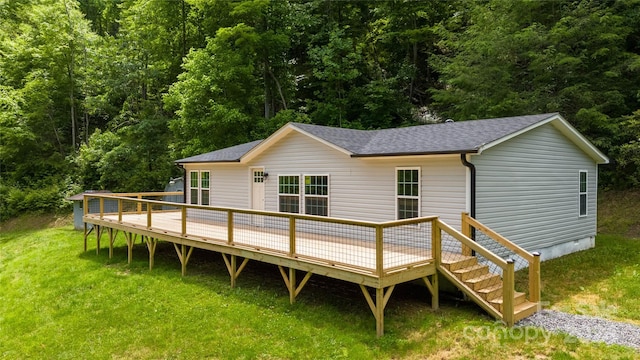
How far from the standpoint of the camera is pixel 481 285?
698cm

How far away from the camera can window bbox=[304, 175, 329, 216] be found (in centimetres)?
1051

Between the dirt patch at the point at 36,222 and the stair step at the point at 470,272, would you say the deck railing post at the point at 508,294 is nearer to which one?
the stair step at the point at 470,272

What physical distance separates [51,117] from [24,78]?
317cm

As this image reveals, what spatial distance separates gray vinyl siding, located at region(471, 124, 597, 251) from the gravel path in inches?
88.0

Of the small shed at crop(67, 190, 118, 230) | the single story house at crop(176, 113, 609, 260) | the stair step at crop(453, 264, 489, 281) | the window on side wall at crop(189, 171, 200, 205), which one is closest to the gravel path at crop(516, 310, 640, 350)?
the stair step at crop(453, 264, 489, 281)

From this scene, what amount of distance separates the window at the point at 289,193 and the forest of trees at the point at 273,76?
30.0 ft

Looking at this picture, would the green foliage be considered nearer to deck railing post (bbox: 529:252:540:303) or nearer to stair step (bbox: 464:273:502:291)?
stair step (bbox: 464:273:502:291)

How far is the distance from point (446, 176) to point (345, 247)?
8.27ft

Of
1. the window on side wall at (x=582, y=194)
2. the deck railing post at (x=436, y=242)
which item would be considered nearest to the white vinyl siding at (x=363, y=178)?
the deck railing post at (x=436, y=242)

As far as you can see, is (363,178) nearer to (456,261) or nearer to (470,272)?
(456,261)

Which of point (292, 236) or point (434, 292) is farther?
point (292, 236)

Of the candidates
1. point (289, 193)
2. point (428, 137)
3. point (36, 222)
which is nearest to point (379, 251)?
point (428, 137)

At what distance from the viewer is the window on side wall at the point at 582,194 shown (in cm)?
1153

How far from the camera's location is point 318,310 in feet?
24.8
